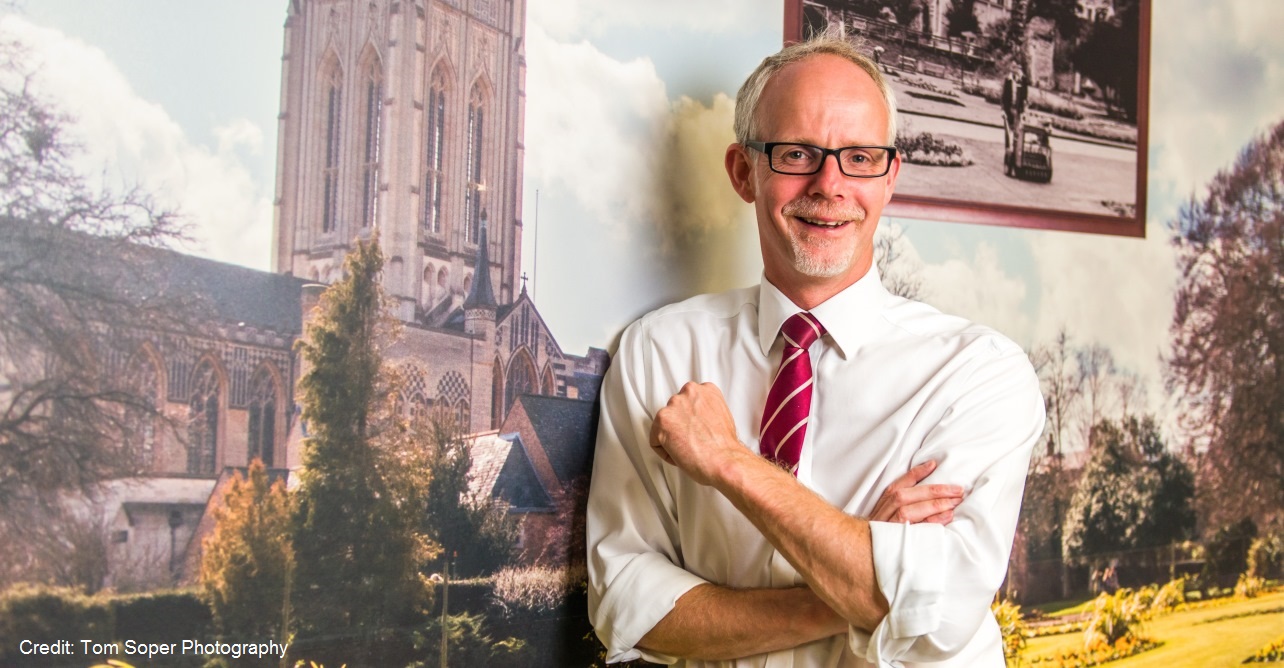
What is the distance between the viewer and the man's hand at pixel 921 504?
161 centimetres

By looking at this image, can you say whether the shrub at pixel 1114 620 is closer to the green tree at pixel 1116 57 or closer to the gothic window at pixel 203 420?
the green tree at pixel 1116 57

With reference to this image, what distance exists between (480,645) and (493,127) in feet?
3.00

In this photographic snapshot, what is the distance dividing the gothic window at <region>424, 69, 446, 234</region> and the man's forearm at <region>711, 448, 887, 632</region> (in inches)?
26.5

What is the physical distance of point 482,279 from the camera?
6.31 feet

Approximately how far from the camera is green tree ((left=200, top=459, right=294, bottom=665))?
161 centimetres

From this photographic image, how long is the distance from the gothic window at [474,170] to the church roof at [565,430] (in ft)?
1.05

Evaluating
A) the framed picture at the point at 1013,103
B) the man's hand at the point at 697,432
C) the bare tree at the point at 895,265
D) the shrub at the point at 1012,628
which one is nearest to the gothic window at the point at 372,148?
the man's hand at the point at 697,432

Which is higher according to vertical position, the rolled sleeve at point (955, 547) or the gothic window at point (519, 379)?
the gothic window at point (519, 379)

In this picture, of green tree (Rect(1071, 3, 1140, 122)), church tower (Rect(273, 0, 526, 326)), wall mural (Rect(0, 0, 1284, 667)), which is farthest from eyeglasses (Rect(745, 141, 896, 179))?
green tree (Rect(1071, 3, 1140, 122))

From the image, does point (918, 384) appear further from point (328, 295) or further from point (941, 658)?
point (328, 295)

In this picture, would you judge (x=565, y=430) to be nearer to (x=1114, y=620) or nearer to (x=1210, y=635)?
(x=1114, y=620)

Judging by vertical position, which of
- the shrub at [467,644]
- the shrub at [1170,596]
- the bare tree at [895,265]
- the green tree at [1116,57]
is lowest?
the shrub at [1170,596]

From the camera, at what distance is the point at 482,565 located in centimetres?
188

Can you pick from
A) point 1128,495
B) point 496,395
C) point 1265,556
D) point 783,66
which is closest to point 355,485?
point 496,395
